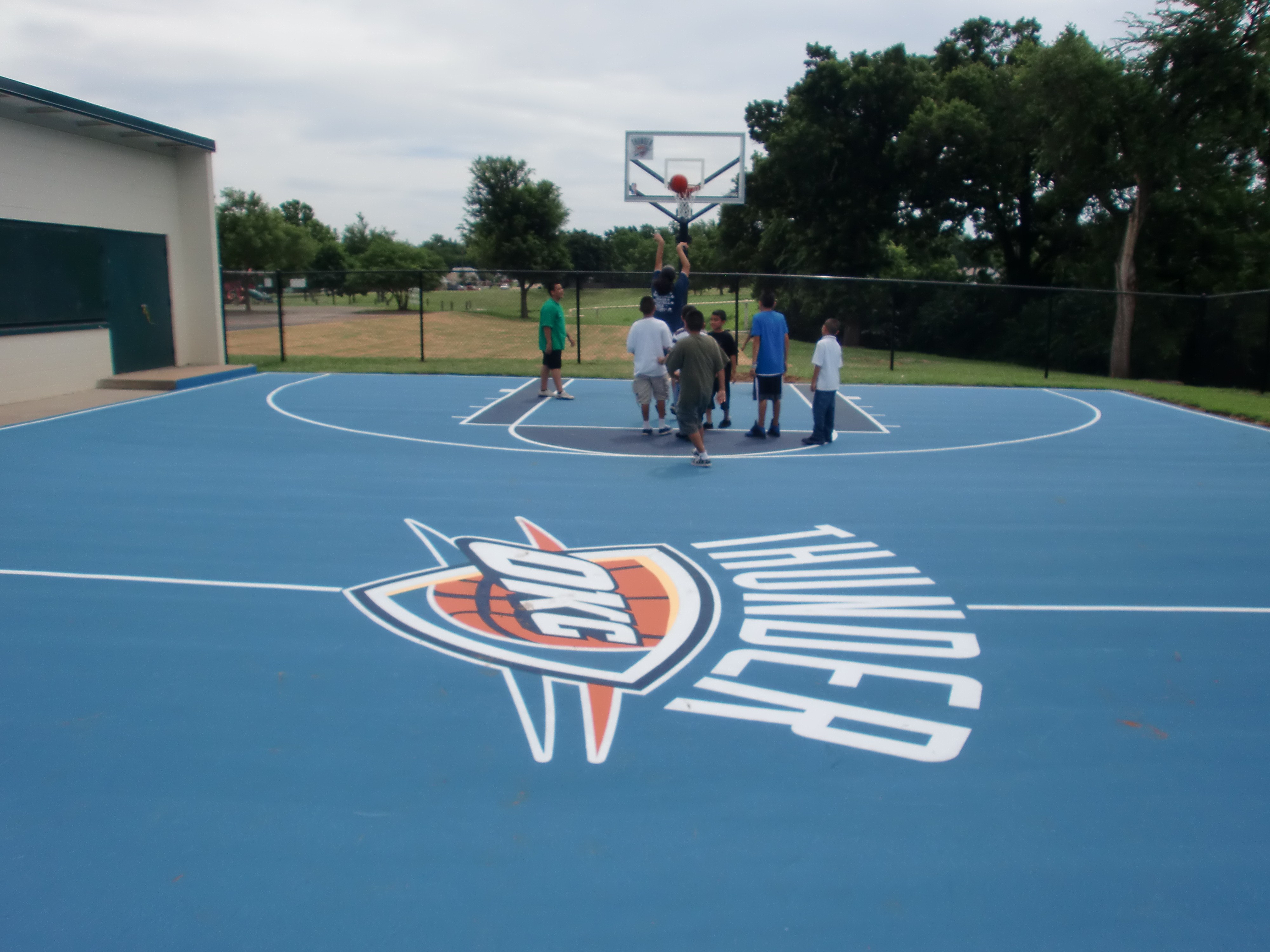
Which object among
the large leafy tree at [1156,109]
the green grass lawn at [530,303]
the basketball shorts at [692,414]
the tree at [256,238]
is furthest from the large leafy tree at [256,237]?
the basketball shorts at [692,414]

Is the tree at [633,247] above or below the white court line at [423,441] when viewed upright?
above

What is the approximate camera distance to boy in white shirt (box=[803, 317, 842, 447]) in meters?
11.9

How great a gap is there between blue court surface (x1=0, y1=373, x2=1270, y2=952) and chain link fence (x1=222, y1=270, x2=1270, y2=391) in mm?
12340

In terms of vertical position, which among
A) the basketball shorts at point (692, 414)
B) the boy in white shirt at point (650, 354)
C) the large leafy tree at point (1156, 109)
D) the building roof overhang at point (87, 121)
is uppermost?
the large leafy tree at point (1156, 109)

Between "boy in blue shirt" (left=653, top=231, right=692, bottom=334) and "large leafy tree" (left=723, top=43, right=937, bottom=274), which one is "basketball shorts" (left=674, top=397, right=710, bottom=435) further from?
"large leafy tree" (left=723, top=43, right=937, bottom=274)

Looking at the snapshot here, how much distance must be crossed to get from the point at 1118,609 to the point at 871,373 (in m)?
16.8

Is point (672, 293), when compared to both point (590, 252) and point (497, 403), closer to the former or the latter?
point (497, 403)

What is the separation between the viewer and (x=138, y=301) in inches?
725

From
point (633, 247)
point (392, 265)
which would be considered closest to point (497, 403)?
point (392, 265)

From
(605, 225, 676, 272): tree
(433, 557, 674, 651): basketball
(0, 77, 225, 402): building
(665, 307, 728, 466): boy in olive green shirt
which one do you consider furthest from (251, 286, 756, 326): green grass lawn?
(605, 225, 676, 272): tree

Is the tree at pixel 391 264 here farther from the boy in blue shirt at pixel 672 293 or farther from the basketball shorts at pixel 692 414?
the basketball shorts at pixel 692 414

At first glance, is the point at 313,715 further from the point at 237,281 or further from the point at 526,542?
the point at 237,281

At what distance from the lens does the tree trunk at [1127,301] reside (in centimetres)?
2681

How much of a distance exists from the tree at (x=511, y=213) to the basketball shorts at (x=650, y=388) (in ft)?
100
